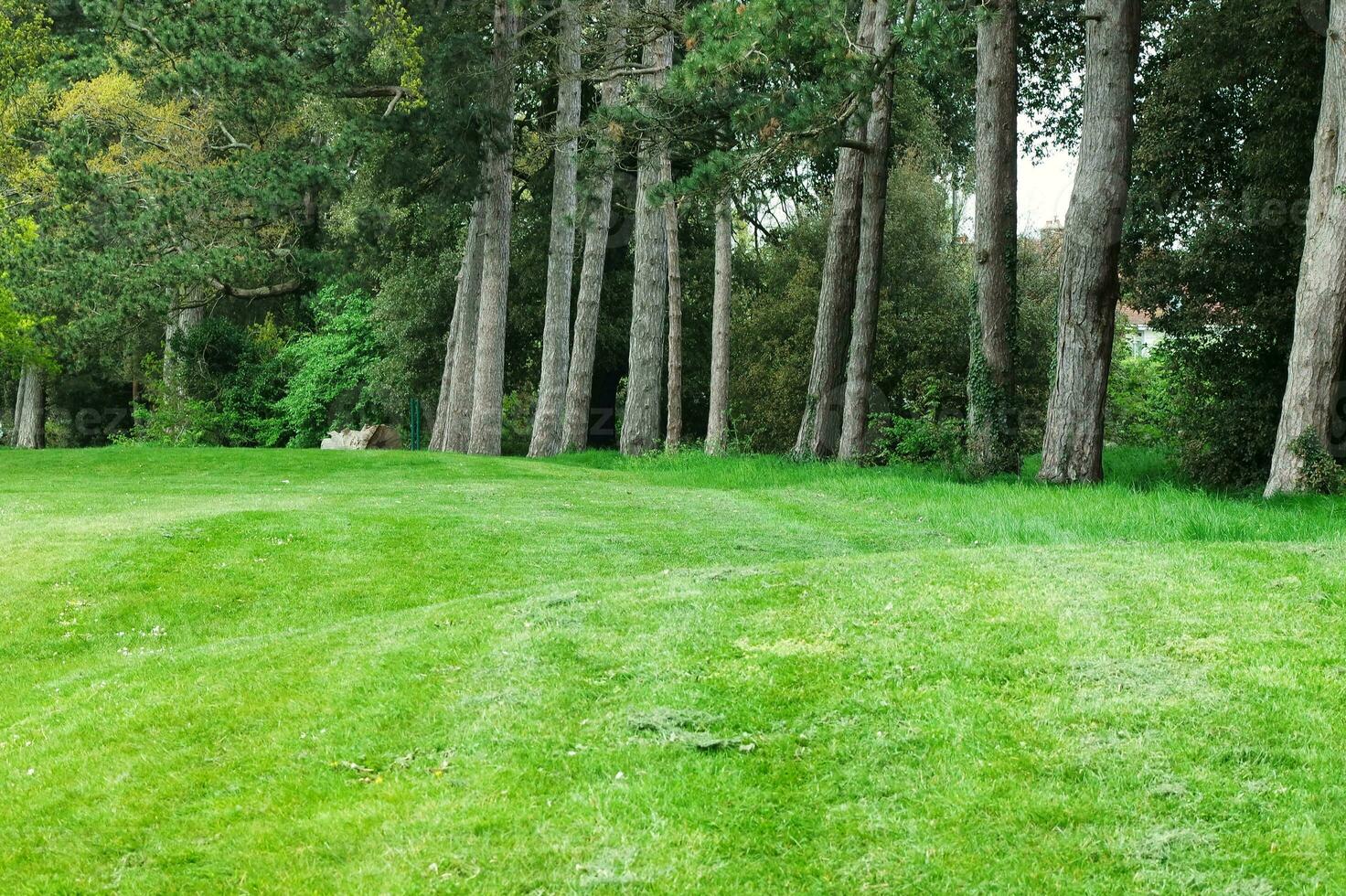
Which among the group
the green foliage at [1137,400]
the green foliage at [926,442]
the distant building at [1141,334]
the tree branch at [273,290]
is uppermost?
the tree branch at [273,290]

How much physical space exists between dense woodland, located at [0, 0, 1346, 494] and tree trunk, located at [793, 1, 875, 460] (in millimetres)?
57

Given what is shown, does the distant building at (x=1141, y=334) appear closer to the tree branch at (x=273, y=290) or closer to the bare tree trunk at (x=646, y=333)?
the bare tree trunk at (x=646, y=333)

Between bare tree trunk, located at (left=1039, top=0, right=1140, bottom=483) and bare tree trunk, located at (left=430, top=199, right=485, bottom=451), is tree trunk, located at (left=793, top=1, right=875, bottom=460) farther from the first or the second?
bare tree trunk, located at (left=430, top=199, right=485, bottom=451)

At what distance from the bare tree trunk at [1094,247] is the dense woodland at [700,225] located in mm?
41

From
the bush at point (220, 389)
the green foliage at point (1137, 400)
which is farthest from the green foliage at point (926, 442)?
the bush at point (220, 389)

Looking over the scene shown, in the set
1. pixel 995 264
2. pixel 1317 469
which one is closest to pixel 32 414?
pixel 995 264

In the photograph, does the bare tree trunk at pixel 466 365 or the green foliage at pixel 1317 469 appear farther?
the bare tree trunk at pixel 466 365

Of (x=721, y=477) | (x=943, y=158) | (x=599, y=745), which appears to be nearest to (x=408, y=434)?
(x=943, y=158)

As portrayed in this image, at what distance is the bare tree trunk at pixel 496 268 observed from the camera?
26938 mm

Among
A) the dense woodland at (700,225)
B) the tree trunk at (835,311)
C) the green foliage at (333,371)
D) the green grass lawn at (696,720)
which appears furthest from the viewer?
the green foliage at (333,371)

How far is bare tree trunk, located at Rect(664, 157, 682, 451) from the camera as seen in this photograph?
25969mm

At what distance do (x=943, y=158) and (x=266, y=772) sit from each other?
2897 centimetres

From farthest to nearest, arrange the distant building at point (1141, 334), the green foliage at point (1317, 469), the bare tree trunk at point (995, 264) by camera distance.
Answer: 1. the distant building at point (1141, 334)
2. the bare tree trunk at point (995, 264)
3. the green foliage at point (1317, 469)

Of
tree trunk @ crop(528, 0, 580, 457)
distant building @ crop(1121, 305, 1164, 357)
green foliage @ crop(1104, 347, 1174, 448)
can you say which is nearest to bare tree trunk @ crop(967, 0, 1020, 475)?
distant building @ crop(1121, 305, 1164, 357)
